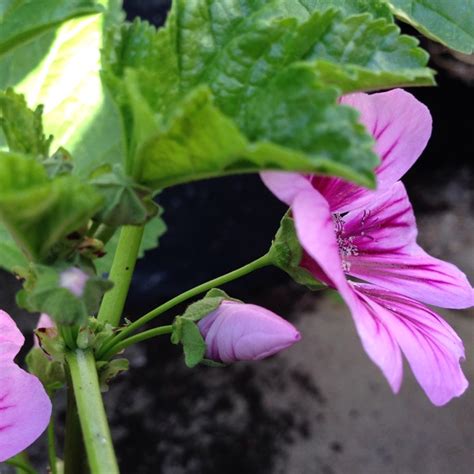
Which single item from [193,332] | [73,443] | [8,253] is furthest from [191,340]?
[8,253]

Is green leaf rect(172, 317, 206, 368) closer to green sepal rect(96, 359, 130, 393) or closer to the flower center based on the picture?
green sepal rect(96, 359, 130, 393)

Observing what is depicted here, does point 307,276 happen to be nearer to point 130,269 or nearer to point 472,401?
point 130,269

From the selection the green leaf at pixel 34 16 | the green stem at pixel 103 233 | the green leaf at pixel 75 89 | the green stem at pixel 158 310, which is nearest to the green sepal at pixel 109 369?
the green stem at pixel 158 310

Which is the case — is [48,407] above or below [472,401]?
above

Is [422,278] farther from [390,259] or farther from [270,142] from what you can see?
[270,142]

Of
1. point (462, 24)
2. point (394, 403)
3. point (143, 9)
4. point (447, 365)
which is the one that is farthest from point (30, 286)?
point (143, 9)

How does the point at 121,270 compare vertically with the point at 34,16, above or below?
below
